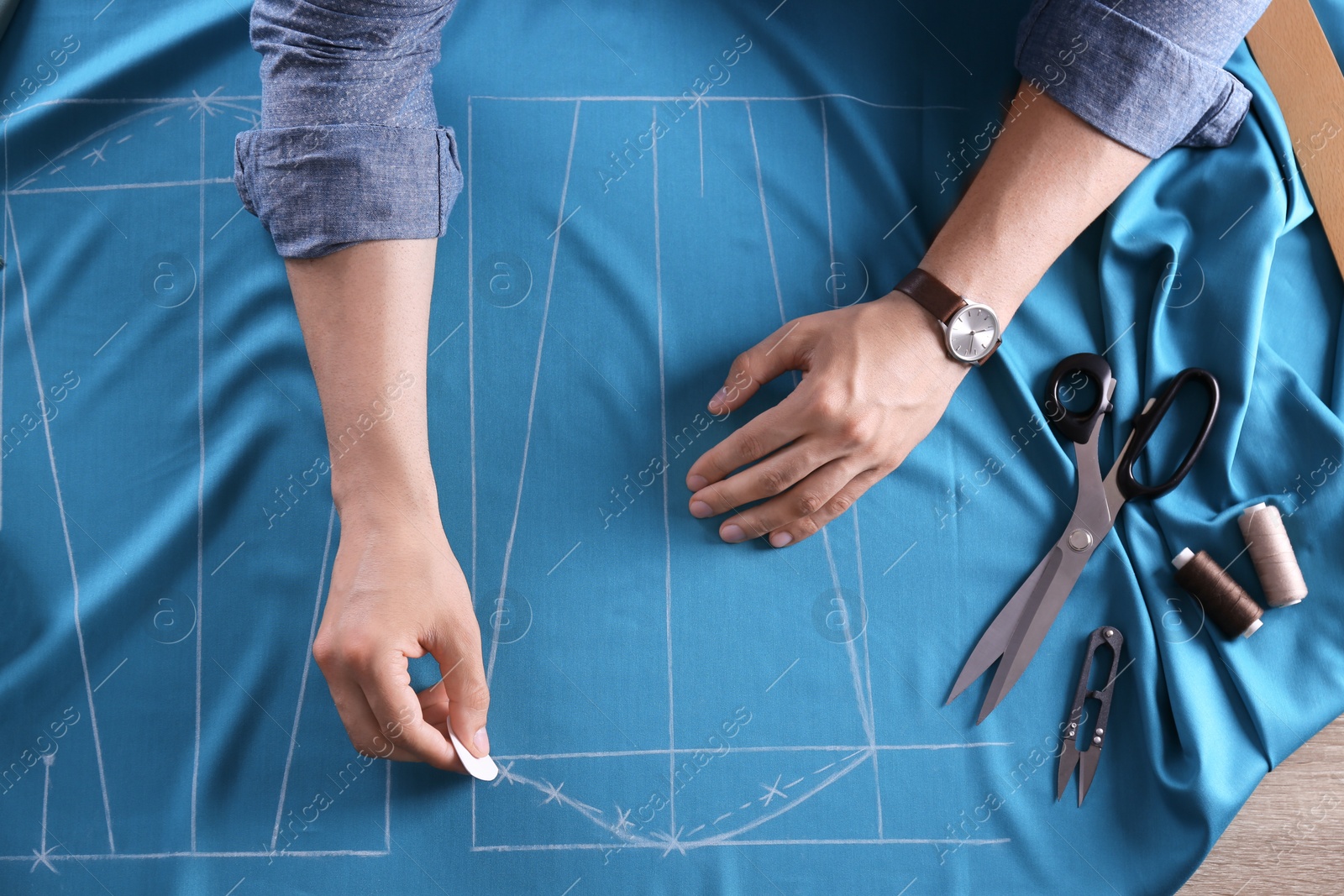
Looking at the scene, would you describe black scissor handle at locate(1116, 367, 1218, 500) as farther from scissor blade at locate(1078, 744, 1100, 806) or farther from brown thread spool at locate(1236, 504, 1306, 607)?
scissor blade at locate(1078, 744, 1100, 806)

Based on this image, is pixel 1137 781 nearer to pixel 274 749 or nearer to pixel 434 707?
pixel 434 707

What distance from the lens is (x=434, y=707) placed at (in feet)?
2.38

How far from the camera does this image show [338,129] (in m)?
0.69

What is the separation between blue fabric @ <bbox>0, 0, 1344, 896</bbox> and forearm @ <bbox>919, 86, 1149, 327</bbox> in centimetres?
7

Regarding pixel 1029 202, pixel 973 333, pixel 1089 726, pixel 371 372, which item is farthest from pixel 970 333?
pixel 371 372

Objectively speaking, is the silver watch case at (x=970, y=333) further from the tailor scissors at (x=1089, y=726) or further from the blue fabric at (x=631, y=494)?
the tailor scissors at (x=1089, y=726)

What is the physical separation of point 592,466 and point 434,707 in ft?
0.83

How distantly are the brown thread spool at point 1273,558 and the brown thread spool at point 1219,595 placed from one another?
22 millimetres

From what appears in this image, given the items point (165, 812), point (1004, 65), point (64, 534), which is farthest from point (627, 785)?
point (1004, 65)

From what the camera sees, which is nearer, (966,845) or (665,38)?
(966,845)

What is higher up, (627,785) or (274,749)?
(627,785)

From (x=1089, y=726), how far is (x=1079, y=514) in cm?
19

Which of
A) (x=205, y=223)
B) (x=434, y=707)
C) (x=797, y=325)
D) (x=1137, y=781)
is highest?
(x=797, y=325)

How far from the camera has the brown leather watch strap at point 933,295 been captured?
2.48 ft
